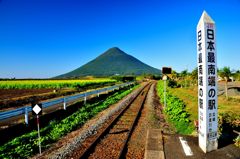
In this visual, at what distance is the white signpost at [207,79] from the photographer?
6.21 meters

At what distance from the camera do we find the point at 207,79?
245 inches

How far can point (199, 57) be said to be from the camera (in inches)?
259

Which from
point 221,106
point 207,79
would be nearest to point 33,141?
point 207,79

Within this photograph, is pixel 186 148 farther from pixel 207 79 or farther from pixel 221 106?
pixel 221 106

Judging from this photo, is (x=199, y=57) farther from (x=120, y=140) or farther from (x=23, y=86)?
(x=23, y=86)

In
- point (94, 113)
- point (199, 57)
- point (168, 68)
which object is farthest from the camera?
→ point (168, 68)

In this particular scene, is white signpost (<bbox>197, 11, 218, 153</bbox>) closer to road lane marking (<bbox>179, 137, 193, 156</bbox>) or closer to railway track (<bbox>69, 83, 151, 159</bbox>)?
road lane marking (<bbox>179, 137, 193, 156</bbox>)

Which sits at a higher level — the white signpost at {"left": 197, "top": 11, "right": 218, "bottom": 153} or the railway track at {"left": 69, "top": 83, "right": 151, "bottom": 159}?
the white signpost at {"left": 197, "top": 11, "right": 218, "bottom": 153}

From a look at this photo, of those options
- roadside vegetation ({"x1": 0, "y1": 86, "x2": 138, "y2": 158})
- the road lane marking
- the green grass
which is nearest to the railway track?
roadside vegetation ({"x1": 0, "y1": 86, "x2": 138, "y2": 158})

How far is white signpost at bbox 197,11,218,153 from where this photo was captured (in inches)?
245

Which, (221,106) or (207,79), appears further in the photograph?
(221,106)

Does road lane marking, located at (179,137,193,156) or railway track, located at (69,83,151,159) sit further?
railway track, located at (69,83,151,159)

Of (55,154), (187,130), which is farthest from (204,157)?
(55,154)

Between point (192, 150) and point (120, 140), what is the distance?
2.65 metres
